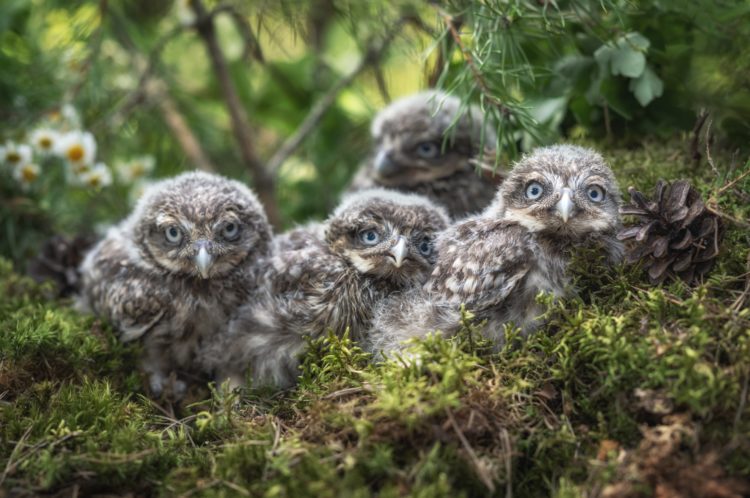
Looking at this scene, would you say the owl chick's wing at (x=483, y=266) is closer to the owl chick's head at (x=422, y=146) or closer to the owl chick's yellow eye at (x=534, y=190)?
the owl chick's yellow eye at (x=534, y=190)

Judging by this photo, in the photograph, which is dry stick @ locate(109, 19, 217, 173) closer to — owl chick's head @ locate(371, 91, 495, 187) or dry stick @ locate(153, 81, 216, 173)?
dry stick @ locate(153, 81, 216, 173)

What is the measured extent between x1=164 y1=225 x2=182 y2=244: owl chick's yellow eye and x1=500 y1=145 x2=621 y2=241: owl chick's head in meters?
1.34

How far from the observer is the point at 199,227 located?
9.20 ft

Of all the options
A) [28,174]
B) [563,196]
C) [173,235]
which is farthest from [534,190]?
[28,174]

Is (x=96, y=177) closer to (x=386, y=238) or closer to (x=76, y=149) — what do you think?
(x=76, y=149)

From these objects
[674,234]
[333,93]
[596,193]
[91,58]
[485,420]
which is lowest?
[485,420]

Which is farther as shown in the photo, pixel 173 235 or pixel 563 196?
pixel 173 235

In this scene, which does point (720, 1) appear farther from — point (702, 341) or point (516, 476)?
point (516, 476)

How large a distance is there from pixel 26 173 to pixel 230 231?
1508 mm

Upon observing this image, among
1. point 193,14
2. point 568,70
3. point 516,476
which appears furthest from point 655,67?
point 193,14

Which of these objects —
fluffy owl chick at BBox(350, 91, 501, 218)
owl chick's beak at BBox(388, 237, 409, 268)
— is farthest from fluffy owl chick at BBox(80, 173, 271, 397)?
fluffy owl chick at BBox(350, 91, 501, 218)

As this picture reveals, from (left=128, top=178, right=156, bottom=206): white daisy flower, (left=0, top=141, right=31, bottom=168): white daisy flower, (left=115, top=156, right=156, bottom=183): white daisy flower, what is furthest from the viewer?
(left=115, top=156, right=156, bottom=183): white daisy flower

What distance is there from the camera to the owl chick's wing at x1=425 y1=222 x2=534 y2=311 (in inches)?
92.3

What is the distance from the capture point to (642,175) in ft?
9.29
